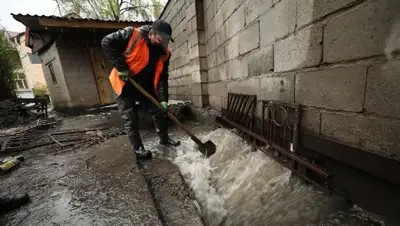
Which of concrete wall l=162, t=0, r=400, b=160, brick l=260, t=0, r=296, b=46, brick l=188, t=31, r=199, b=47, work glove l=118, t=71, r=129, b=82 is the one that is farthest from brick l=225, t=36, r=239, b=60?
work glove l=118, t=71, r=129, b=82

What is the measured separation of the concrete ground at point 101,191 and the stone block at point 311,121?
129 centimetres

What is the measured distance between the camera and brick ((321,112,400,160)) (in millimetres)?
1071

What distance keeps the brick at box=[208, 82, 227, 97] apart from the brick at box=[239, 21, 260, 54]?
37.8 inches

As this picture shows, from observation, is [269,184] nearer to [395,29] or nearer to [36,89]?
[395,29]

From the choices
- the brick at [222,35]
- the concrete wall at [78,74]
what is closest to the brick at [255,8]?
the brick at [222,35]

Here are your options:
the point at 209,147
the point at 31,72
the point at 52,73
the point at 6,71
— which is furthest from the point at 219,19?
the point at 31,72

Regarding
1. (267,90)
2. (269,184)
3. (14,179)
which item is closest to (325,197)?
(269,184)

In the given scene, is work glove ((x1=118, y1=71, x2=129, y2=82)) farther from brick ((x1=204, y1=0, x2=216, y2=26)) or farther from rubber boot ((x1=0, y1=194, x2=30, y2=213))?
brick ((x1=204, y1=0, x2=216, y2=26))

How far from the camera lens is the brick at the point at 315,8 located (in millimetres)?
1235

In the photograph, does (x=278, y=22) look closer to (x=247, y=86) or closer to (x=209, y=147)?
(x=247, y=86)

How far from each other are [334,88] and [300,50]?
0.49 meters

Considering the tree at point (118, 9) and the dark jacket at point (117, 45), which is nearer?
the dark jacket at point (117, 45)

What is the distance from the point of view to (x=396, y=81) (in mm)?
1003

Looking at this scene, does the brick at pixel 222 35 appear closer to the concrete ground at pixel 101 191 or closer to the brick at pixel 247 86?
the brick at pixel 247 86
